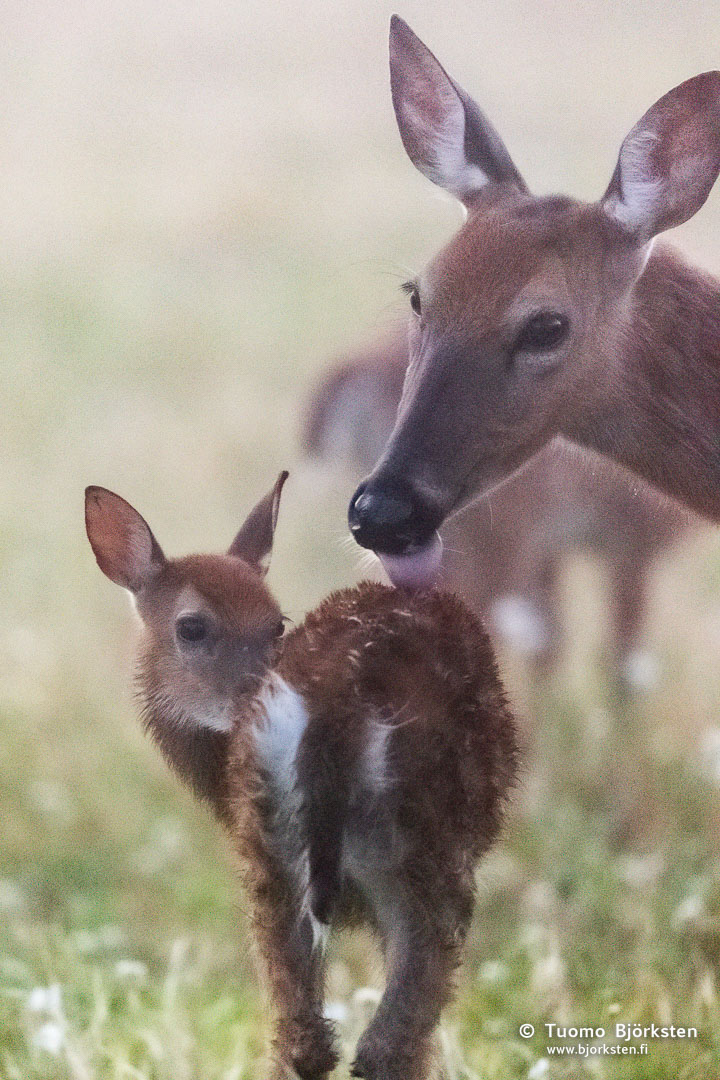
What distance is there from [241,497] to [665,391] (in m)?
1.47

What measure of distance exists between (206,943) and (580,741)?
3.52 ft

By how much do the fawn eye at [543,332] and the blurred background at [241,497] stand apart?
458mm

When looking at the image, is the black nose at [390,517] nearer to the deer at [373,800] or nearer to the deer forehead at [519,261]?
the deer at [373,800]

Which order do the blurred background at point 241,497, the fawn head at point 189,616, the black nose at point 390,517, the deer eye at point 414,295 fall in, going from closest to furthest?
the black nose at point 390,517 < the fawn head at point 189,616 < the deer eye at point 414,295 < the blurred background at point 241,497

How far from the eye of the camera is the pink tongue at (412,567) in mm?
2047

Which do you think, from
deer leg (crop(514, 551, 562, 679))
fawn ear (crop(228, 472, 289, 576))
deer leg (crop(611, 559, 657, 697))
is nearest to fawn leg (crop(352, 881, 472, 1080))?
fawn ear (crop(228, 472, 289, 576))

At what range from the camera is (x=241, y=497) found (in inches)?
139

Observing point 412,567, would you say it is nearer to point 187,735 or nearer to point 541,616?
point 187,735

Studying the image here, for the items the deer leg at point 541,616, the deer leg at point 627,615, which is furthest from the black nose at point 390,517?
the deer leg at point 627,615

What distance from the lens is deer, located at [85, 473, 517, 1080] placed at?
71.3 inches

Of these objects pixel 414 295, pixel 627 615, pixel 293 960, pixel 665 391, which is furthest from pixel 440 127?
pixel 627 615

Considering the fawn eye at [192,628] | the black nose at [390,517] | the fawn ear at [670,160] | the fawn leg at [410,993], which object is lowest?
the fawn leg at [410,993]

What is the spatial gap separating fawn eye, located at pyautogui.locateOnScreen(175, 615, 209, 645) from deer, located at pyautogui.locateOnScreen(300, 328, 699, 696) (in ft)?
2.74

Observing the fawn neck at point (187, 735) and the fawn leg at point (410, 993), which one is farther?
the fawn neck at point (187, 735)
